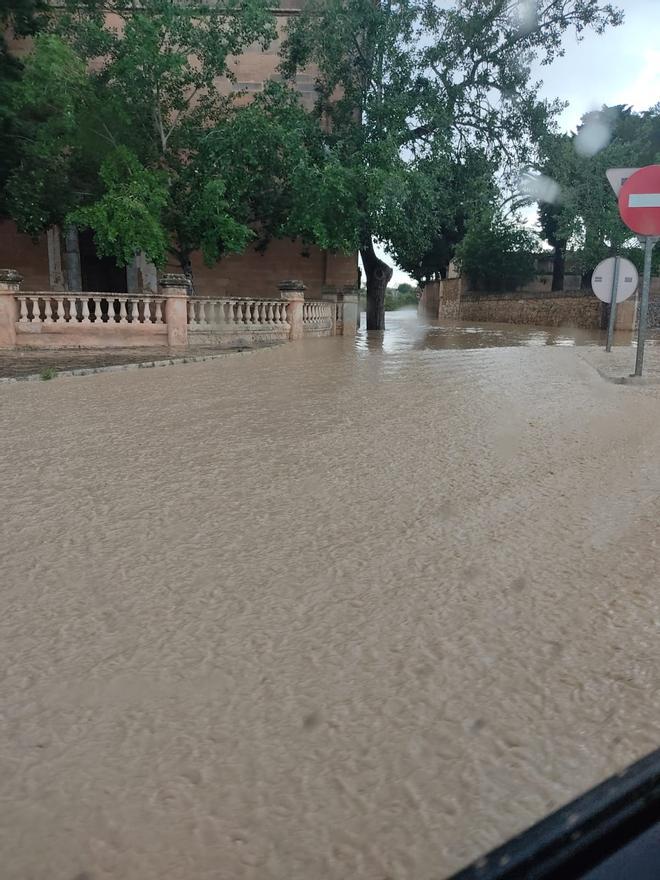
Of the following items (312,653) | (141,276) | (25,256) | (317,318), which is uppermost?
(25,256)

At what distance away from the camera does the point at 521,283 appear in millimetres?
41312

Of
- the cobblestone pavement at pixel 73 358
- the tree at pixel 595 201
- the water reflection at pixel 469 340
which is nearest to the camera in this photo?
the cobblestone pavement at pixel 73 358

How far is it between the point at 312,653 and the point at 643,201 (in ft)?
24.8

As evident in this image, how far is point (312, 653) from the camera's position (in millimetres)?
1913

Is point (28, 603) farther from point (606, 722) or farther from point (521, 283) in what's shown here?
point (521, 283)

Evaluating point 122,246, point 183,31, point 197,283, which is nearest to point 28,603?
point 122,246

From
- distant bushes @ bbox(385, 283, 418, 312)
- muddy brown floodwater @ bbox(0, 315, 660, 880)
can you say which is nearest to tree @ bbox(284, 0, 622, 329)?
muddy brown floodwater @ bbox(0, 315, 660, 880)

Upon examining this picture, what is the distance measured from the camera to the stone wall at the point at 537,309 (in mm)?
30734

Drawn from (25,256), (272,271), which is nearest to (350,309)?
(272,271)

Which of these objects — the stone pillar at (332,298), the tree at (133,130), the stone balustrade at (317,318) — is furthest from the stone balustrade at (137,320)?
the stone pillar at (332,298)

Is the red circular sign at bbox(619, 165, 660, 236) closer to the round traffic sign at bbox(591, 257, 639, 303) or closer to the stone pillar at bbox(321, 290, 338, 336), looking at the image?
the round traffic sign at bbox(591, 257, 639, 303)

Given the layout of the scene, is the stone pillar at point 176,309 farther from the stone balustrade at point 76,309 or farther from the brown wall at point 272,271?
the brown wall at point 272,271

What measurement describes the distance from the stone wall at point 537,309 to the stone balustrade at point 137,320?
1858 centimetres

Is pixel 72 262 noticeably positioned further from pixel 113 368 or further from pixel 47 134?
pixel 113 368
